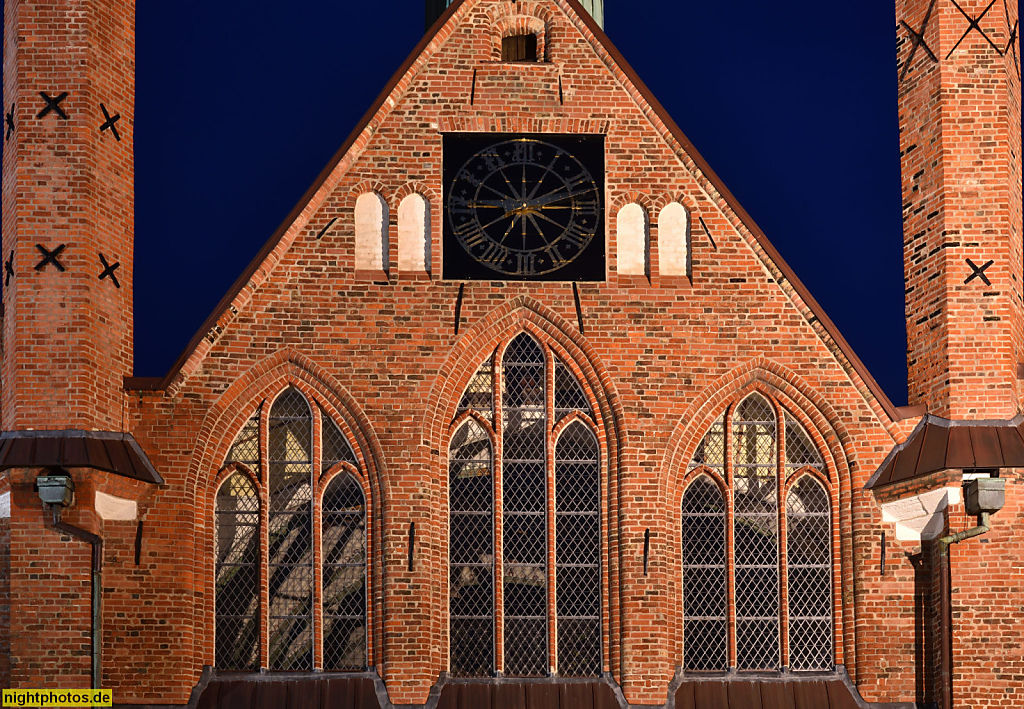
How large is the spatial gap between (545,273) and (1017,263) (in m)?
5.75

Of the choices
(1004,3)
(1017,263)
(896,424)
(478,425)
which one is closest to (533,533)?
(478,425)

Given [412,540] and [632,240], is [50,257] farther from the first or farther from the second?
[632,240]

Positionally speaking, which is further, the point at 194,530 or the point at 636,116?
the point at 636,116

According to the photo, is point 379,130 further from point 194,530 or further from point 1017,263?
point 1017,263

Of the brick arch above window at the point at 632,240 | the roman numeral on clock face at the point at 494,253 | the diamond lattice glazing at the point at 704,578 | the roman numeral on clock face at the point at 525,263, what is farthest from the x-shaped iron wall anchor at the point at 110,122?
the diamond lattice glazing at the point at 704,578

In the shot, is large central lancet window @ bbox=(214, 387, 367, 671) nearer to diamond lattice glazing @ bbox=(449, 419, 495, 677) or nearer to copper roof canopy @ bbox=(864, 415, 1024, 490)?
diamond lattice glazing @ bbox=(449, 419, 495, 677)

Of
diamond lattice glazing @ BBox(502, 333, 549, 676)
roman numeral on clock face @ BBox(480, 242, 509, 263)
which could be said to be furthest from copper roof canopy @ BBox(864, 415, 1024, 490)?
roman numeral on clock face @ BBox(480, 242, 509, 263)

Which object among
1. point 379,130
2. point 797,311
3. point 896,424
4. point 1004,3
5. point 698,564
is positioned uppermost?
point 1004,3

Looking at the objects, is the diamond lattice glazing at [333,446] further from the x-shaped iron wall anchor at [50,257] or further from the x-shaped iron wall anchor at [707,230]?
the x-shaped iron wall anchor at [707,230]

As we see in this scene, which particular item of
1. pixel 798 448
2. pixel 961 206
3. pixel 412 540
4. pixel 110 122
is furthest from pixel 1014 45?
pixel 110 122

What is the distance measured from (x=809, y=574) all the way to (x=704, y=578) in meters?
1.28

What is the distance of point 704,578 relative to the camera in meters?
21.2

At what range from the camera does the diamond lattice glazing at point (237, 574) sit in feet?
68.2

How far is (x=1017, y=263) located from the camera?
21531mm
